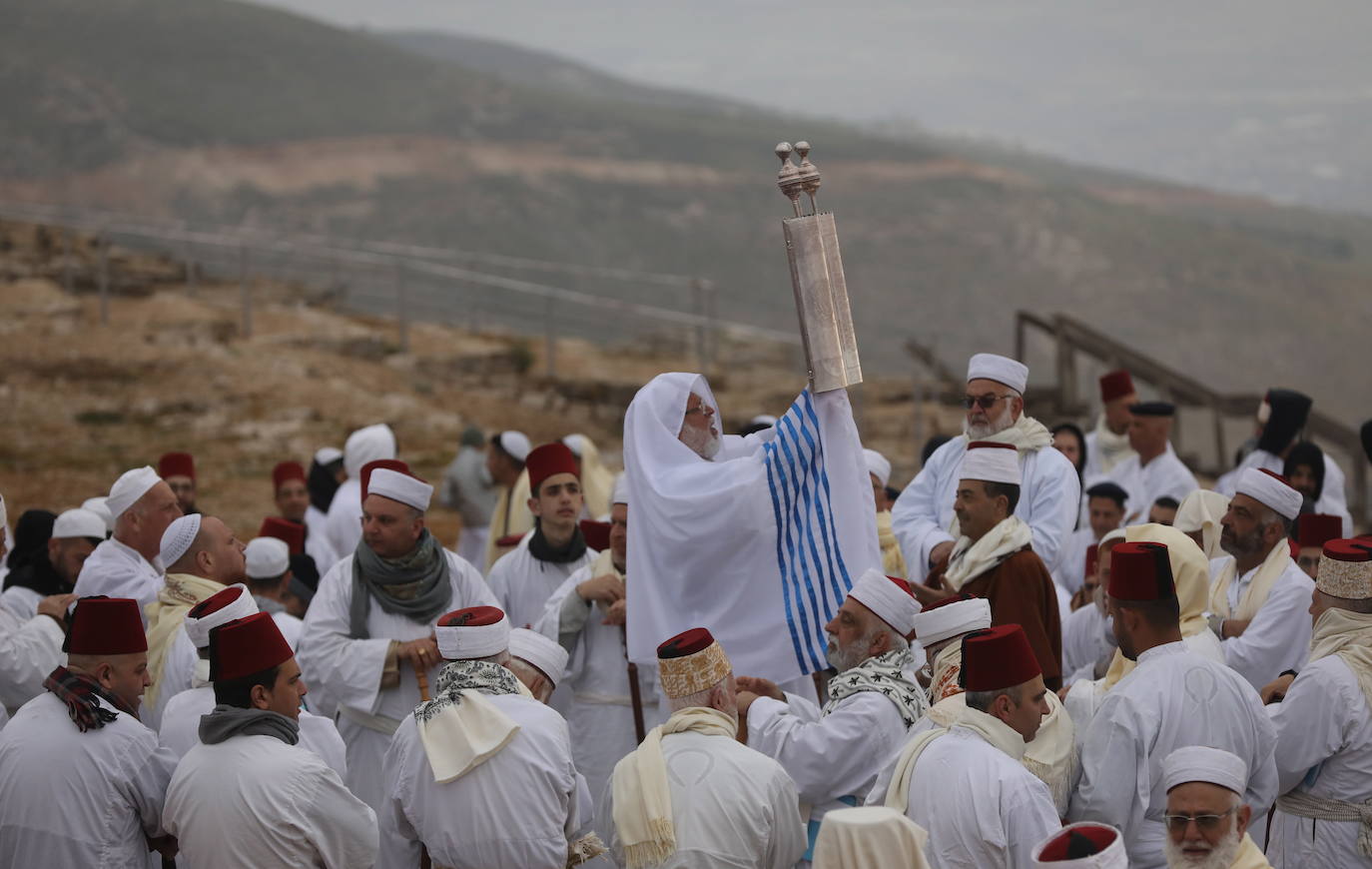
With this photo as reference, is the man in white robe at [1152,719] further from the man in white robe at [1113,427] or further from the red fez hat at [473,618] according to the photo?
the man in white robe at [1113,427]

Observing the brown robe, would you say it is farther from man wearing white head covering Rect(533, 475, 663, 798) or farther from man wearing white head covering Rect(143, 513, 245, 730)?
man wearing white head covering Rect(143, 513, 245, 730)

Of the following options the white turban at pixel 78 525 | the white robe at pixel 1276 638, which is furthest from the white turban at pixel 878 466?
the white turban at pixel 78 525

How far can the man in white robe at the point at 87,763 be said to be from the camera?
4488 mm

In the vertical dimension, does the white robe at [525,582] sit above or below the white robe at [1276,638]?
below

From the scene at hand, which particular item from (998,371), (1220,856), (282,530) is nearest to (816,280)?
(998,371)

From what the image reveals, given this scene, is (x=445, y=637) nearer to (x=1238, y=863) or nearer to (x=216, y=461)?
(x=1238, y=863)

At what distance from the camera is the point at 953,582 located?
19.4 ft

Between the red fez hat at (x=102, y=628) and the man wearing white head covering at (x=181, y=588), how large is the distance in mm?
996

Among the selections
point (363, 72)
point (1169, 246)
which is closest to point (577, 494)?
point (1169, 246)

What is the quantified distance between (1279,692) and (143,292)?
791 inches

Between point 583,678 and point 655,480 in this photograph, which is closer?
point 655,480

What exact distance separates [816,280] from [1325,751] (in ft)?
7.58

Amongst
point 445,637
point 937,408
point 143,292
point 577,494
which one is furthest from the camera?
point 143,292

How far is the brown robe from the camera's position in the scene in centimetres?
575
